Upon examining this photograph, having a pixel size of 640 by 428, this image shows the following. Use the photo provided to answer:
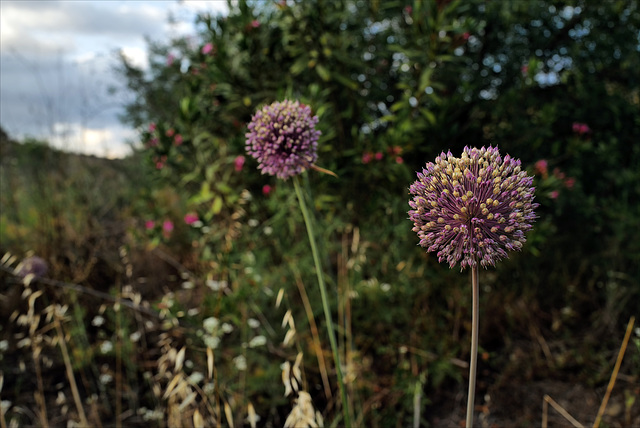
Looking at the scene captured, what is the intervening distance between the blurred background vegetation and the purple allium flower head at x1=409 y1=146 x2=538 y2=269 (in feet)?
5.94

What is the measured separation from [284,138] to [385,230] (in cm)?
203

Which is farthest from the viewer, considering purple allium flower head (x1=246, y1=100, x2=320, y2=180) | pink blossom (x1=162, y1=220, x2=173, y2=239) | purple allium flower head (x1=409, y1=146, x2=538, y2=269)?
pink blossom (x1=162, y1=220, x2=173, y2=239)

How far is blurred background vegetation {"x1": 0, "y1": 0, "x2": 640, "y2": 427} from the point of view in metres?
3.30

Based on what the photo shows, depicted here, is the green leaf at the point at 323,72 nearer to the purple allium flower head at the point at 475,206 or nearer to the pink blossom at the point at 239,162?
the pink blossom at the point at 239,162

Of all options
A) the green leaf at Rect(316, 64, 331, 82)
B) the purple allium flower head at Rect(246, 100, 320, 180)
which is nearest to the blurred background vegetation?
the green leaf at Rect(316, 64, 331, 82)

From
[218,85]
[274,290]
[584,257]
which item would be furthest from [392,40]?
[584,257]

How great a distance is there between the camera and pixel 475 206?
1.28 meters

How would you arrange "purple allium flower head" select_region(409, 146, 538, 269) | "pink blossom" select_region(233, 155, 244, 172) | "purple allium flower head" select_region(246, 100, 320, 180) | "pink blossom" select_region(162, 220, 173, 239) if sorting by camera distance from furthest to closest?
"pink blossom" select_region(162, 220, 173, 239)
"pink blossom" select_region(233, 155, 244, 172)
"purple allium flower head" select_region(246, 100, 320, 180)
"purple allium flower head" select_region(409, 146, 538, 269)

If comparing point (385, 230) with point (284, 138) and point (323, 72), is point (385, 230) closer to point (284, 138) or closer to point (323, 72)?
point (323, 72)

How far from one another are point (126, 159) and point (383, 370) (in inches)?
276

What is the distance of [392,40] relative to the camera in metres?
4.10

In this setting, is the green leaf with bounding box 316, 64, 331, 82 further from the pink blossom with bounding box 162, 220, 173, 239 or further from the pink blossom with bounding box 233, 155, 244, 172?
the pink blossom with bounding box 162, 220, 173, 239

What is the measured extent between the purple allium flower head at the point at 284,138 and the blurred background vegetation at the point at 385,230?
1.21 meters

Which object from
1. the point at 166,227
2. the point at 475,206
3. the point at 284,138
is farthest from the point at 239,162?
the point at 475,206
